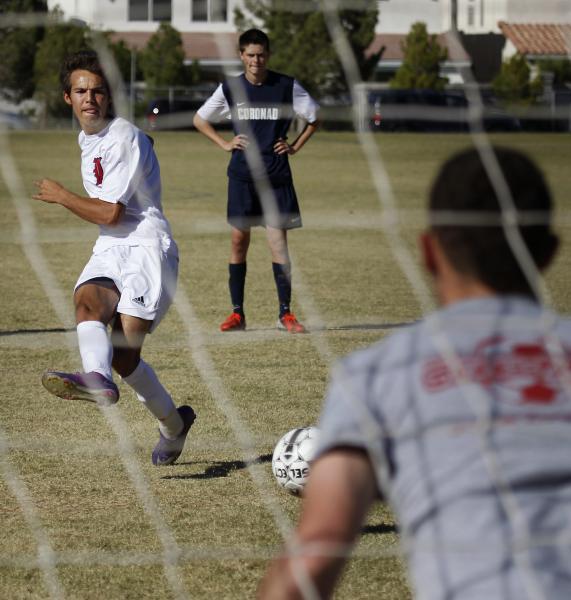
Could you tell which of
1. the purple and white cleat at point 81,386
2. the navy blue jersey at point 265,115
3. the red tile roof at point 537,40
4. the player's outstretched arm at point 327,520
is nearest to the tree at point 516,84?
the red tile roof at point 537,40

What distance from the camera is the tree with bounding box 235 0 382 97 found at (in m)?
30.7

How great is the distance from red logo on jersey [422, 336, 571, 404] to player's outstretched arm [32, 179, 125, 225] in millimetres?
2824

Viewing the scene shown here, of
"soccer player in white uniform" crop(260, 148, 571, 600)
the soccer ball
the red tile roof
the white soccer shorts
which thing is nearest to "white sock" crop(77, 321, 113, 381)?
the white soccer shorts

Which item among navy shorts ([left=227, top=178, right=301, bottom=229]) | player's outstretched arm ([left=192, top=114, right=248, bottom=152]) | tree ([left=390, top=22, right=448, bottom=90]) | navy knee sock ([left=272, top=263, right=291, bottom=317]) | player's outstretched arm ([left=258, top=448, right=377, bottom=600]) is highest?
player's outstretched arm ([left=258, top=448, right=377, bottom=600])

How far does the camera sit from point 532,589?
1.68 m

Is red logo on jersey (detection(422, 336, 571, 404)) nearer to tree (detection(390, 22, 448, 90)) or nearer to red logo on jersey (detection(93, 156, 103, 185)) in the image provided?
red logo on jersey (detection(93, 156, 103, 185))

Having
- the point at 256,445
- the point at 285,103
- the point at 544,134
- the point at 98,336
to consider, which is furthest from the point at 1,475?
the point at 544,134

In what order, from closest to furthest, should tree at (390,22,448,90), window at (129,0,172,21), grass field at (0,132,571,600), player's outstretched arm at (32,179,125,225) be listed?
grass field at (0,132,571,600), player's outstretched arm at (32,179,125,225), window at (129,0,172,21), tree at (390,22,448,90)

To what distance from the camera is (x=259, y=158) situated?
7629 mm

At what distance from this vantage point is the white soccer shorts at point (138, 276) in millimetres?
4516

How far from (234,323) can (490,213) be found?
5611 mm

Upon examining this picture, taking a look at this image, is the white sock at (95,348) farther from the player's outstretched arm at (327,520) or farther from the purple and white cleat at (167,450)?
the player's outstretched arm at (327,520)

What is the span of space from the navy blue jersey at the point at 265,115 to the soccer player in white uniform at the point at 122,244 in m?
2.88

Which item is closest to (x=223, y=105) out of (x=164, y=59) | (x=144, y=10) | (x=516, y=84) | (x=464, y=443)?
(x=464, y=443)
